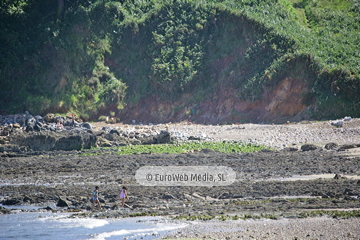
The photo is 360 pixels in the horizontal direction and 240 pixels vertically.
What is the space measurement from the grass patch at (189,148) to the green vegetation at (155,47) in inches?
360

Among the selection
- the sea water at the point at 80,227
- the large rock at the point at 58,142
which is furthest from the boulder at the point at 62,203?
the large rock at the point at 58,142

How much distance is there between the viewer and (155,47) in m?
46.2

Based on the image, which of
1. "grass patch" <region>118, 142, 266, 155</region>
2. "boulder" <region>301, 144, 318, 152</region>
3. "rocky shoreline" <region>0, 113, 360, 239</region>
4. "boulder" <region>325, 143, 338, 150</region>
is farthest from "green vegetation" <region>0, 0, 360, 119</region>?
"boulder" <region>301, 144, 318, 152</region>

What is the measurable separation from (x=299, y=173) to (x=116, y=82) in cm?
2557

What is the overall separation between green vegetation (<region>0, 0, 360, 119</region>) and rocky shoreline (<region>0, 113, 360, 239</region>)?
28.7 feet

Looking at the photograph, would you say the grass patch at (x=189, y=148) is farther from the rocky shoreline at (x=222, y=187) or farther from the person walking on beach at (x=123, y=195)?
the person walking on beach at (x=123, y=195)

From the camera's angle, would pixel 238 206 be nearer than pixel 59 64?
Yes

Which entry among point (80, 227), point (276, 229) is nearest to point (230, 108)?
point (80, 227)

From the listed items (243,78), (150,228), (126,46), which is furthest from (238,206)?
(126,46)

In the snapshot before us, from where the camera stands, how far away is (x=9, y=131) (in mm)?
35344

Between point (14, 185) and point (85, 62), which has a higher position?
point (85, 62)

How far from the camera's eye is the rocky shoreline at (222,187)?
17.5 m

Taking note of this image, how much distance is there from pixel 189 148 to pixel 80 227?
1546 centimetres

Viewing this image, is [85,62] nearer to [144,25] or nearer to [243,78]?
[144,25]
